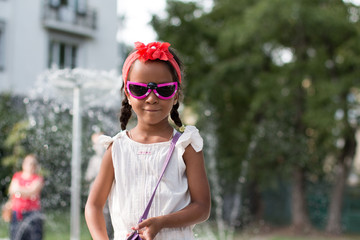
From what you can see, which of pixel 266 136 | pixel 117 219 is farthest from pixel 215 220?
pixel 117 219

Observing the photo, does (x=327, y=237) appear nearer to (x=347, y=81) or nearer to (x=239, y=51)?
(x=347, y=81)

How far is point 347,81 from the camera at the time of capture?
966 cm

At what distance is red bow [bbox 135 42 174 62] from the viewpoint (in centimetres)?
158

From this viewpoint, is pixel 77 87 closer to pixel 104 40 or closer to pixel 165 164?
pixel 165 164

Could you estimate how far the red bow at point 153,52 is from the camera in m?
1.58

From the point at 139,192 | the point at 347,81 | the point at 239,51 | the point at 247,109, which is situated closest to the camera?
the point at 139,192

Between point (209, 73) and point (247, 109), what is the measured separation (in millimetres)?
1747

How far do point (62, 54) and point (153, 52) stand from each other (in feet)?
46.7

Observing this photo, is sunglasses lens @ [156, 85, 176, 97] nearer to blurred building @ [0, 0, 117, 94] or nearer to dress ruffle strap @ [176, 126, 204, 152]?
dress ruffle strap @ [176, 126, 204, 152]

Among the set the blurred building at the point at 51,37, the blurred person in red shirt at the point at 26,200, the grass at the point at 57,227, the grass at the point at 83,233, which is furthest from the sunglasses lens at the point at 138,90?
the blurred building at the point at 51,37

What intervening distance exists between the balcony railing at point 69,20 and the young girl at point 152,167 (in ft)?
45.1

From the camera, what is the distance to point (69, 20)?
15.4 m

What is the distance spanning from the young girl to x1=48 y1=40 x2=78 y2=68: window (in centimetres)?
1368

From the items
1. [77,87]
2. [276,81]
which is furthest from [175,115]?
[276,81]
